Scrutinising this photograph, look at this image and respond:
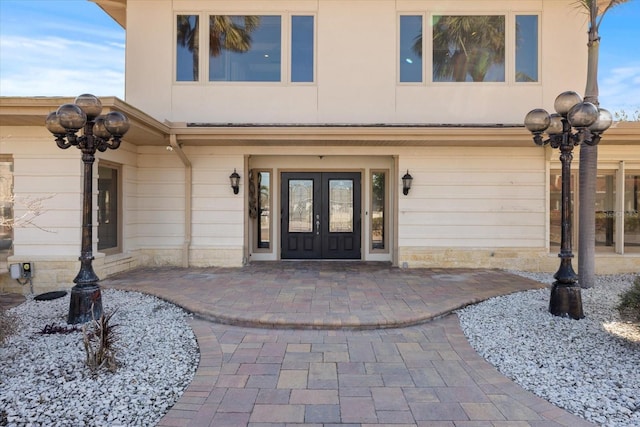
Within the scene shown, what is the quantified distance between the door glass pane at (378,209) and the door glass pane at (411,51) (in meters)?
2.30

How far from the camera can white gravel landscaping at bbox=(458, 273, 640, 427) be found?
2857 mm

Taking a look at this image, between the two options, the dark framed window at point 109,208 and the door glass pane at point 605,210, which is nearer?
the dark framed window at point 109,208

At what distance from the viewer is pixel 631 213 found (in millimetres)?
8156

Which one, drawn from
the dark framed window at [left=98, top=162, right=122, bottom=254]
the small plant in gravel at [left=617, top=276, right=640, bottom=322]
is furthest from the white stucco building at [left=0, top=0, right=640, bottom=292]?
the small plant in gravel at [left=617, top=276, right=640, bottom=322]

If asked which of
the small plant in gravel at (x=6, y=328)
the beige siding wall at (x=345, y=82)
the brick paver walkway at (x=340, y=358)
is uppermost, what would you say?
the beige siding wall at (x=345, y=82)

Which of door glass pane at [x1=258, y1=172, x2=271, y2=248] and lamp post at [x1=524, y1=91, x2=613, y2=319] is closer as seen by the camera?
lamp post at [x1=524, y1=91, x2=613, y2=319]

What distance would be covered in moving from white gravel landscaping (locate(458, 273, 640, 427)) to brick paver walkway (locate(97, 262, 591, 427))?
183mm

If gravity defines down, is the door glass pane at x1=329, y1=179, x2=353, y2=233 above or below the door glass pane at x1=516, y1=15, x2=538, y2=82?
below

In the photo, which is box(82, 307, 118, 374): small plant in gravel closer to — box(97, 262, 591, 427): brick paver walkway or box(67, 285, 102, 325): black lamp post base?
box(97, 262, 591, 427): brick paver walkway

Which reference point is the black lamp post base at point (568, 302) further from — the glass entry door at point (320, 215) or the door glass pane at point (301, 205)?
the door glass pane at point (301, 205)

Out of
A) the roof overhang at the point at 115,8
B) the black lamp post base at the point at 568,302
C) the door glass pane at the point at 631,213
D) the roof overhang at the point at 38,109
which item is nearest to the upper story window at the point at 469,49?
the door glass pane at the point at 631,213

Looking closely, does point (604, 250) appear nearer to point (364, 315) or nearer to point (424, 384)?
point (364, 315)

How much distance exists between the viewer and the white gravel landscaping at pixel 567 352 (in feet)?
9.37

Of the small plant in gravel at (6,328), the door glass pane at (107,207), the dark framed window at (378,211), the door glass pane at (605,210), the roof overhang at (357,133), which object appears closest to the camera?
the small plant in gravel at (6,328)
